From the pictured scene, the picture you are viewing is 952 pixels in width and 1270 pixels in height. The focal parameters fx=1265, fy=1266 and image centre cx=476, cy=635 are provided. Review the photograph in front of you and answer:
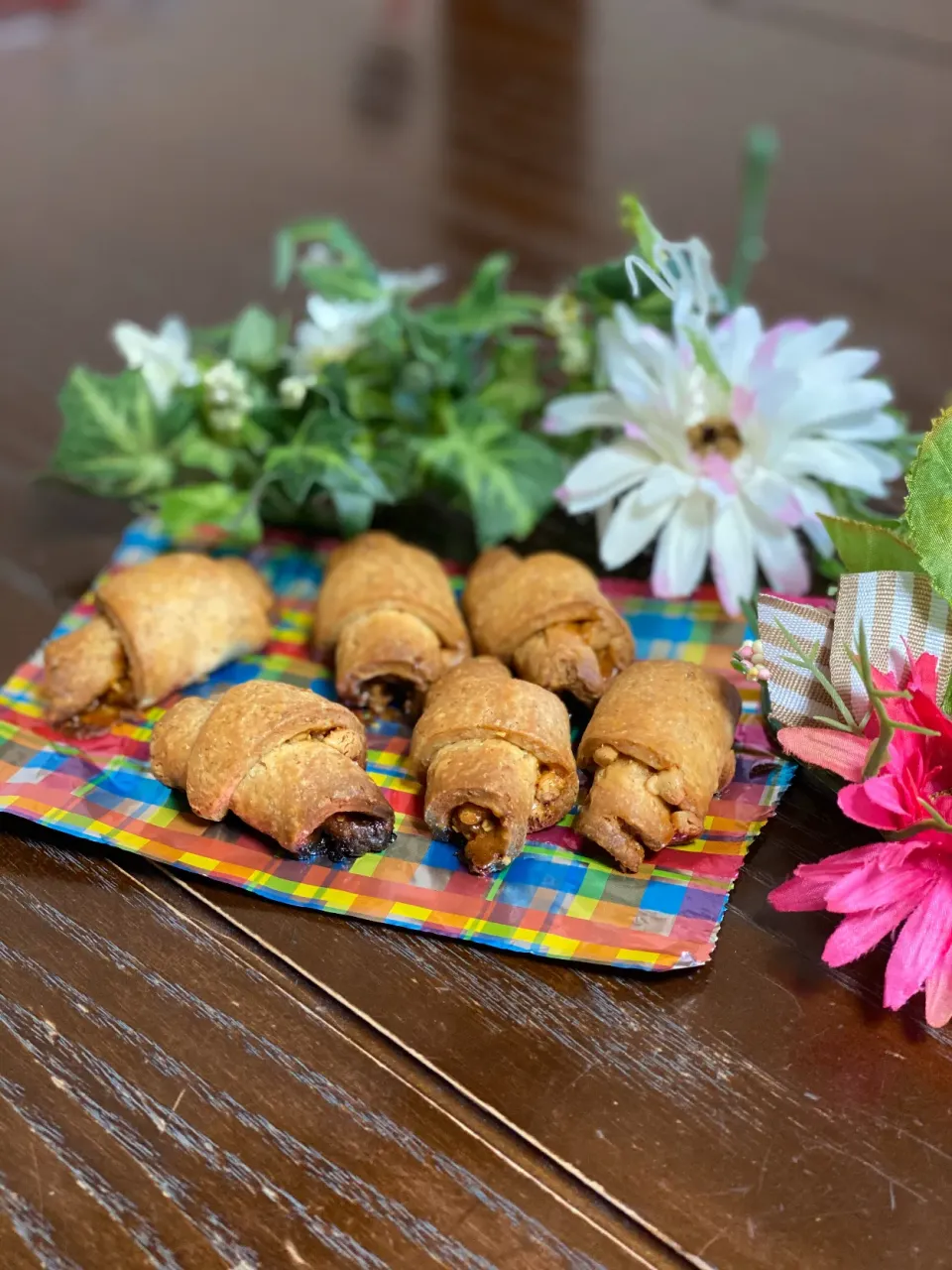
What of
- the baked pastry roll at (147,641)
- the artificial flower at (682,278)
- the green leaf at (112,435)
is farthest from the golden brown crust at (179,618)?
the artificial flower at (682,278)

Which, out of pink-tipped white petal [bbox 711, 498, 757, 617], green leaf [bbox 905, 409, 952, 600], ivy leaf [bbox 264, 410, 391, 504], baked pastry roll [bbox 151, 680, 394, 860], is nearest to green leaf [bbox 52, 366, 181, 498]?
ivy leaf [bbox 264, 410, 391, 504]

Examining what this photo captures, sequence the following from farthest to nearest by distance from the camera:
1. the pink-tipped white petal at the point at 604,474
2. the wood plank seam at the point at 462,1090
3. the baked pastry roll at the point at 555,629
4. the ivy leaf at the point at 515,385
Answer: the ivy leaf at the point at 515,385 < the pink-tipped white petal at the point at 604,474 < the baked pastry roll at the point at 555,629 < the wood plank seam at the point at 462,1090

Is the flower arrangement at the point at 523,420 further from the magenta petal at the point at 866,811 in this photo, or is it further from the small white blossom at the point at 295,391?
the magenta petal at the point at 866,811

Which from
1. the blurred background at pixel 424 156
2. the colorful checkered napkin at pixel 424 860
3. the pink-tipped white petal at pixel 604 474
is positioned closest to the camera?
the colorful checkered napkin at pixel 424 860

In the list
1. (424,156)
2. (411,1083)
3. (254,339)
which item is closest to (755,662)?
Result: (411,1083)

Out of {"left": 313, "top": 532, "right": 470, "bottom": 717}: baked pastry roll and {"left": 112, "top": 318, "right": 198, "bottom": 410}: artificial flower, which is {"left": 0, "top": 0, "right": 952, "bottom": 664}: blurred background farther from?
{"left": 313, "top": 532, "right": 470, "bottom": 717}: baked pastry roll

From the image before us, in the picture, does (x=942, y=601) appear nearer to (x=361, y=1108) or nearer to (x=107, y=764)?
(x=361, y=1108)

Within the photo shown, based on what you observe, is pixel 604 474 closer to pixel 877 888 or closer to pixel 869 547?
pixel 869 547
